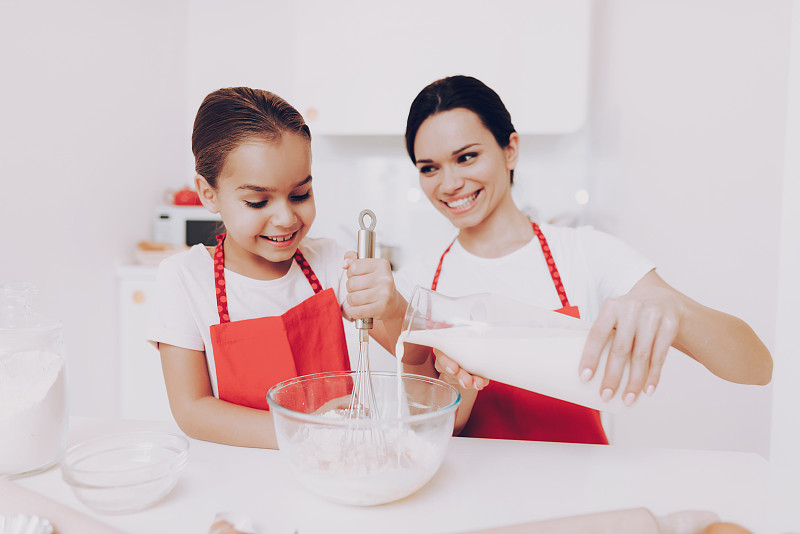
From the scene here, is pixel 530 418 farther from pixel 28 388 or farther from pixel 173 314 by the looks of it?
pixel 28 388

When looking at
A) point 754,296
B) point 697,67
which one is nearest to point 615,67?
point 697,67

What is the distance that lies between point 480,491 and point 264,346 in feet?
1.54

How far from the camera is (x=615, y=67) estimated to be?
1.99 m

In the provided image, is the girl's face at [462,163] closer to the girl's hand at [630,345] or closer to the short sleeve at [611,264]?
the short sleeve at [611,264]

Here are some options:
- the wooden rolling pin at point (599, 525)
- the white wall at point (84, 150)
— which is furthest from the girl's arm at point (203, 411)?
the white wall at point (84, 150)

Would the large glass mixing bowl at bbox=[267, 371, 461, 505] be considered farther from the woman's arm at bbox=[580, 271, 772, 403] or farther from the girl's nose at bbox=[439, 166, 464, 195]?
the girl's nose at bbox=[439, 166, 464, 195]

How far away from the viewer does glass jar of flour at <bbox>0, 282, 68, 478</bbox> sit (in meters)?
0.60

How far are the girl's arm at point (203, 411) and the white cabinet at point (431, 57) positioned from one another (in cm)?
116

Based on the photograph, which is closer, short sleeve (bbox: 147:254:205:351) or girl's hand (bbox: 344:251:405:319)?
girl's hand (bbox: 344:251:405:319)

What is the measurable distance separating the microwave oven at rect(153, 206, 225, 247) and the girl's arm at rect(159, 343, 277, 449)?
1.17 m

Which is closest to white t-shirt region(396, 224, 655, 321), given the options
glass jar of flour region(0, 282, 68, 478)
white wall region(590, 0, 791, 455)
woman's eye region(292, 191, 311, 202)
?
woman's eye region(292, 191, 311, 202)

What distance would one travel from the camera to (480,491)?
592mm

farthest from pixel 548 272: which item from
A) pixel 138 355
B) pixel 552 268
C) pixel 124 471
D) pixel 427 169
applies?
pixel 138 355

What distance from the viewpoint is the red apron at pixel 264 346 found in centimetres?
90
